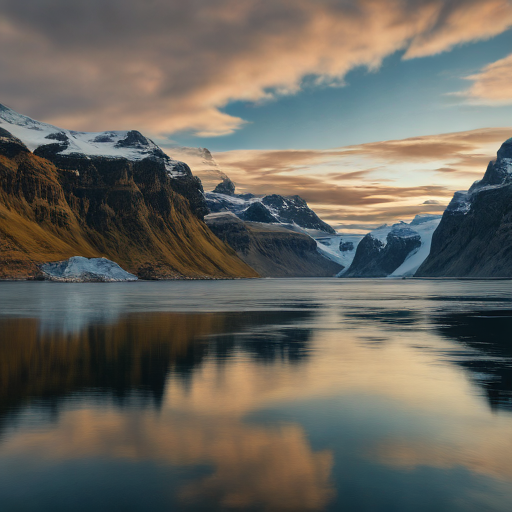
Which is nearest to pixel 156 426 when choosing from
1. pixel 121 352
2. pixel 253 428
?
pixel 253 428

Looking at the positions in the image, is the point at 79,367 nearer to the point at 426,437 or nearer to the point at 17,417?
the point at 17,417

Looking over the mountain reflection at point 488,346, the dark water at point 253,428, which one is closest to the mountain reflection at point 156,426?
the dark water at point 253,428

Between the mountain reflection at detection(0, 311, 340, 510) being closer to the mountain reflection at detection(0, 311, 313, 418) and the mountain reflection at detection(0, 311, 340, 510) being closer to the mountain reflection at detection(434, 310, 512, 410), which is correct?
the mountain reflection at detection(0, 311, 313, 418)

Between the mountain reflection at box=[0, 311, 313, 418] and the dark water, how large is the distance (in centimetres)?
16

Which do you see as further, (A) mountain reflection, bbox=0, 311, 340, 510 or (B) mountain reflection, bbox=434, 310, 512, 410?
(B) mountain reflection, bbox=434, 310, 512, 410

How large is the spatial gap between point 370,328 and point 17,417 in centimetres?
3201

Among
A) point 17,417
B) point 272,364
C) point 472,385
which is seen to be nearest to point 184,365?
point 272,364

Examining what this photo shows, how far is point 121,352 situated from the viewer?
93.2 ft

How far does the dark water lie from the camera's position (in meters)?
10.5

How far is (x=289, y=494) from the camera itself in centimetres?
1043

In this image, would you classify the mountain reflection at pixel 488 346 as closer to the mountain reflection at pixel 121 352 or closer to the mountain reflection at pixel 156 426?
the mountain reflection at pixel 156 426

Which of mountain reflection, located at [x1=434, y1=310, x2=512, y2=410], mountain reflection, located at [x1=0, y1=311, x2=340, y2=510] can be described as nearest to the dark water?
mountain reflection, located at [x1=0, y1=311, x2=340, y2=510]

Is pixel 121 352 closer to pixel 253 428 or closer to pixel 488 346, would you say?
pixel 253 428

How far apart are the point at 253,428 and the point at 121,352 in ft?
49.5
